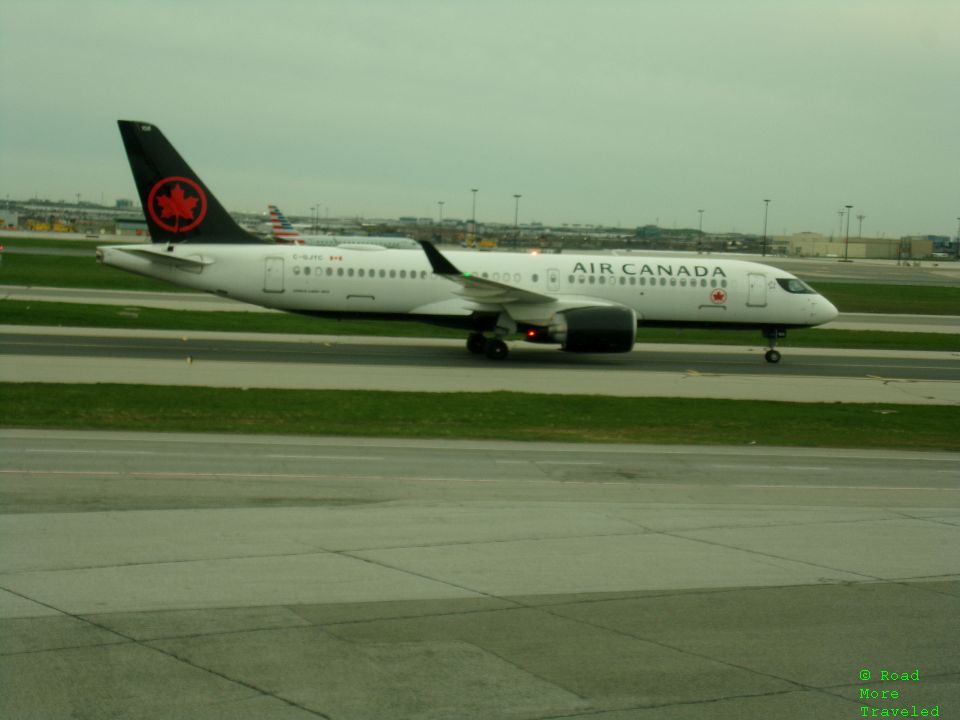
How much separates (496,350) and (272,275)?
712cm

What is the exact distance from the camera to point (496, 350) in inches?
1355

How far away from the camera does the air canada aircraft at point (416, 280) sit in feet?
109

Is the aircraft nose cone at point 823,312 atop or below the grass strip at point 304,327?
atop

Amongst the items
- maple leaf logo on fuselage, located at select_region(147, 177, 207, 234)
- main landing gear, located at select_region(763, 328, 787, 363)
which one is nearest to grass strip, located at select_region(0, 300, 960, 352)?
main landing gear, located at select_region(763, 328, 787, 363)

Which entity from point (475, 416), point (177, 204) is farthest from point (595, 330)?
point (177, 204)

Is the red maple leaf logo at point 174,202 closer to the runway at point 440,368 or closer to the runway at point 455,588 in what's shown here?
the runway at point 440,368

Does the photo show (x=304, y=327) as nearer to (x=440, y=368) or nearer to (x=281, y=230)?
(x=440, y=368)

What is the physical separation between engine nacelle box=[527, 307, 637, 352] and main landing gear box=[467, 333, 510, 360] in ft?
5.96

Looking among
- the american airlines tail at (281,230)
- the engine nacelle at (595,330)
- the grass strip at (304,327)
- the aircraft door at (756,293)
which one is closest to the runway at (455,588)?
the engine nacelle at (595,330)

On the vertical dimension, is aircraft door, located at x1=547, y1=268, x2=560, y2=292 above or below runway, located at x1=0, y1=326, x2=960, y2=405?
above

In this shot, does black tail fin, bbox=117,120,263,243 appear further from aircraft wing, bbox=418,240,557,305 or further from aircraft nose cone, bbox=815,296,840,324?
aircraft nose cone, bbox=815,296,840,324

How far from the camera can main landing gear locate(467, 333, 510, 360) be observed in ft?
113

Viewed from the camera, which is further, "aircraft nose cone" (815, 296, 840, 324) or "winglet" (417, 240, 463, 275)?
"aircraft nose cone" (815, 296, 840, 324)

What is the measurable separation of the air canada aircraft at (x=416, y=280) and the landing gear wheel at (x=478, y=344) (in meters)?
0.03
